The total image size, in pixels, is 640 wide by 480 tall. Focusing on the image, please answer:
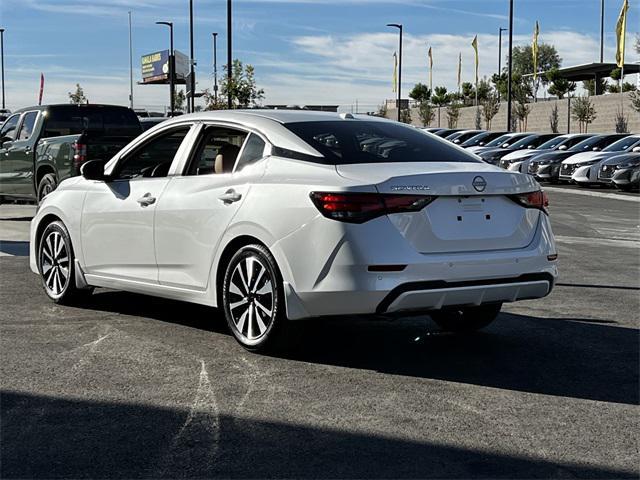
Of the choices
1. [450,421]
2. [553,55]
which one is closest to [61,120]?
[450,421]

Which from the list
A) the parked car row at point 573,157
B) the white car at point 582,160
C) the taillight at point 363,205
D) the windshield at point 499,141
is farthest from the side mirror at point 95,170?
the windshield at point 499,141

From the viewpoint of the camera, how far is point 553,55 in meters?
151

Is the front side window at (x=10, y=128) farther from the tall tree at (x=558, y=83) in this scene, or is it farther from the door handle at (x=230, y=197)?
the tall tree at (x=558, y=83)

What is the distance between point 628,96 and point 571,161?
31462 millimetres

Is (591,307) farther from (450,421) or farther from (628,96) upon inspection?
(628,96)

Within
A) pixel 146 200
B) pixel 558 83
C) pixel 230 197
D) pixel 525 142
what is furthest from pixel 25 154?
pixel 558 83

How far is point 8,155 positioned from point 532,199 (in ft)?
39.6

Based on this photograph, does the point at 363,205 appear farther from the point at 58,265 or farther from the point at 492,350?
the point at 58,265

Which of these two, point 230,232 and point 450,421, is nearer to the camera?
point 450,421

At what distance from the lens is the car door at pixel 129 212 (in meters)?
7.48

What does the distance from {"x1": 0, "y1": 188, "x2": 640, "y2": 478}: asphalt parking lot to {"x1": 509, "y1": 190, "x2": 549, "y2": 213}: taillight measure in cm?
99

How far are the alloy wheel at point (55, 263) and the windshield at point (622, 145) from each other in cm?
2432

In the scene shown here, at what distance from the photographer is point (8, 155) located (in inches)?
656

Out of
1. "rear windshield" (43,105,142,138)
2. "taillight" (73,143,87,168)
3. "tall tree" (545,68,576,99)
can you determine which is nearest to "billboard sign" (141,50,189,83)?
"tall tree" (545,68,576,99)
